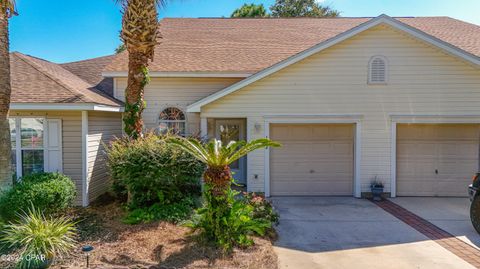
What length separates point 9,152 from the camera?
22.0 ft

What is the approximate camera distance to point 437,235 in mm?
6785

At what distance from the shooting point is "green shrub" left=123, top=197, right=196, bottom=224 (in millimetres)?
7098

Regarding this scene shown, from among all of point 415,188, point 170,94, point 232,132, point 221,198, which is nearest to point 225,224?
point 221,198

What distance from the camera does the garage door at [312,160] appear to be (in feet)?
34.3

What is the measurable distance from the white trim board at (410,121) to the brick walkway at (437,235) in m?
1.23

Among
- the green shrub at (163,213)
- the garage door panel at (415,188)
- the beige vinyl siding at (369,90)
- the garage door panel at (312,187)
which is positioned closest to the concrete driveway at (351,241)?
the garage door panel at (312,187)

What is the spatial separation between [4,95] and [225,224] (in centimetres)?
532

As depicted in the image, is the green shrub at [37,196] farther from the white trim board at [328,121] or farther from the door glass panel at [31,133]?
the white trim board at [328,121]

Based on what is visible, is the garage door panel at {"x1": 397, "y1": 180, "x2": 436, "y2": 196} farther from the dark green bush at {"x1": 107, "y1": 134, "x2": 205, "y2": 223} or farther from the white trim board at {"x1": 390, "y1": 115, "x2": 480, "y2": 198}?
the dark green bush at {"x1": 107, "y1": 134, "x2": 205, "y2": 223}

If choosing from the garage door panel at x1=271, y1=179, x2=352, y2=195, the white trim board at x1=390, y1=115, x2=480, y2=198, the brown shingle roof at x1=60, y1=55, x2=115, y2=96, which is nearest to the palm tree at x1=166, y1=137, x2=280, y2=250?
the garage door panel at x1=271, y1=179, x2=352, y2=195

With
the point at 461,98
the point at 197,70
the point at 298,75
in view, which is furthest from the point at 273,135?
the point at 461,98

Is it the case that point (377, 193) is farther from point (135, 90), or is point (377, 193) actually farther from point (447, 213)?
point (135, 90)

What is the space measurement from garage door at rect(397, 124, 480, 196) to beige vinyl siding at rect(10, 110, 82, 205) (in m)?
9.81

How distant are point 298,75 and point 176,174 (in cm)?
503
